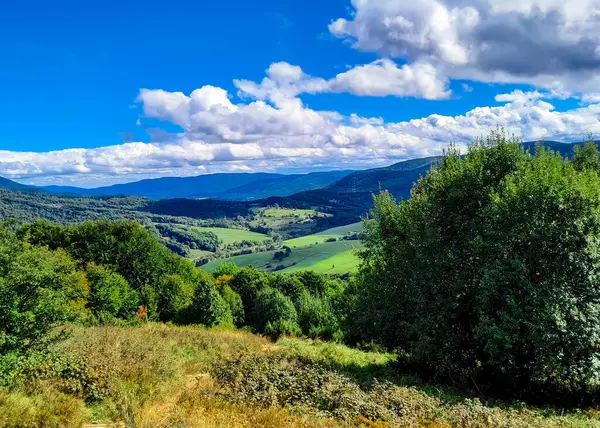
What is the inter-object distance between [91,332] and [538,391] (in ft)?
76.0

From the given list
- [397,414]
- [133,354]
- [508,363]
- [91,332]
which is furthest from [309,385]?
[91,332]

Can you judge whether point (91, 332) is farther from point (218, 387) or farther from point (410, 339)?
point (410, 339)

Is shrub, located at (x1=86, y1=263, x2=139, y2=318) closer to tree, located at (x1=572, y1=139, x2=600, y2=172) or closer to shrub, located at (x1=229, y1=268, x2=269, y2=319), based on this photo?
shrub, located at (x1=229, y1=268, x2=269, y2=319)

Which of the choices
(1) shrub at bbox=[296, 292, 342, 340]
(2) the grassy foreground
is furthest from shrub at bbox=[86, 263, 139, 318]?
(2) the grassy foreground

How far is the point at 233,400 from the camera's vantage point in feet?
40.5

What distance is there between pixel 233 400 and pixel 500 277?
11.9 meters

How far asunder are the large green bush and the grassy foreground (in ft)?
7.60

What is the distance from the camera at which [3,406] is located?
9734mm

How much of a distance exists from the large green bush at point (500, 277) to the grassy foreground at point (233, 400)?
7.60 feet

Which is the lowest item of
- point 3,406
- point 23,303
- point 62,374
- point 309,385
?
point 309,385

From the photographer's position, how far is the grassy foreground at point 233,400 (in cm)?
1047

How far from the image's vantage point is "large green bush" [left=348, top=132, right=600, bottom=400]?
14.9 m

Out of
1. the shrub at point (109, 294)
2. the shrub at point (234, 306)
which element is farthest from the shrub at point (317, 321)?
the shrub at point (109, 294)

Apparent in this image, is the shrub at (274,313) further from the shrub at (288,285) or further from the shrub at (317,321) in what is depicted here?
the shrub at (288,285)
